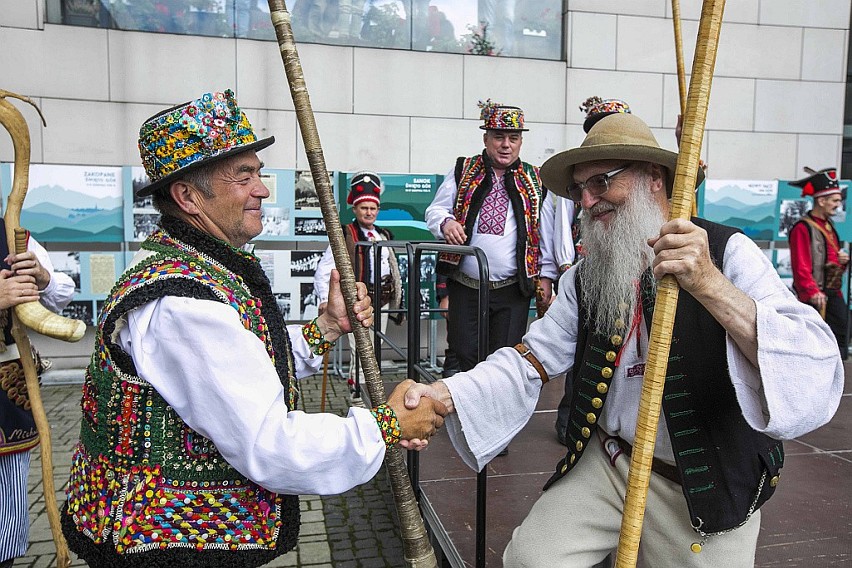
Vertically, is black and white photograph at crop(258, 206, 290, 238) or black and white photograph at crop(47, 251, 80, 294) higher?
black and white photograph at crop(258, 206, 290, 238)

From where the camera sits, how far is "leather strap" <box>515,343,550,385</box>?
2398 millimetres

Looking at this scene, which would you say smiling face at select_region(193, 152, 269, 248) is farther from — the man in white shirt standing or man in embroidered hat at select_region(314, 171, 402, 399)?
man in embroidered hat at select_region(314, 171, 402, 399)

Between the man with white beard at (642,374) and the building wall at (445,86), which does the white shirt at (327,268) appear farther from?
the man with white beard at (642,374)

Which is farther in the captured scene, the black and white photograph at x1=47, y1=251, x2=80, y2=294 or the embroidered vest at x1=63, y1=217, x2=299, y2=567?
the black and white photograph at x1=47, y1=251, x2=80, y2=294

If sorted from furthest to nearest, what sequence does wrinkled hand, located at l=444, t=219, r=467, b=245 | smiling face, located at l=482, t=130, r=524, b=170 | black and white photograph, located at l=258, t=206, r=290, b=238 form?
black and white photograph, located at l=258, t=206, r=290, b=238 < smiling face, located at l=482, t=130, r=524, b=170 < wrinkled hand, located at l=444, t=219, r=467, b=245

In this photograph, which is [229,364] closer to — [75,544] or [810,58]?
[75,544]

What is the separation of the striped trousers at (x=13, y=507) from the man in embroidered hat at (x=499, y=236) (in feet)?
8.30

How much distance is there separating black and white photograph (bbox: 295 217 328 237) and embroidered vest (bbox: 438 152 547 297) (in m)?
3.16

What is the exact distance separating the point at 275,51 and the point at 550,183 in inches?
223

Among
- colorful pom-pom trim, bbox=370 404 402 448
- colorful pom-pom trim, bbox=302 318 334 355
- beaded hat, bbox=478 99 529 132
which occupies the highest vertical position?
beaded hat, bbox=478 99 529 132

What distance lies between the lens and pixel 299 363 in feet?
8.09

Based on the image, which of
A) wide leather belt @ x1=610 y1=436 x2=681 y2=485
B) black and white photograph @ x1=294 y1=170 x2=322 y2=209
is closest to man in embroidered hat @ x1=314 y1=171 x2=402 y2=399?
black and white photograph @ x1=294 y1=170 x2=322 y2=209

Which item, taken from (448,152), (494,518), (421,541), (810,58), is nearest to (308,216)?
(448,152)

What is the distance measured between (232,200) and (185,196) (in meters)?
0.12
